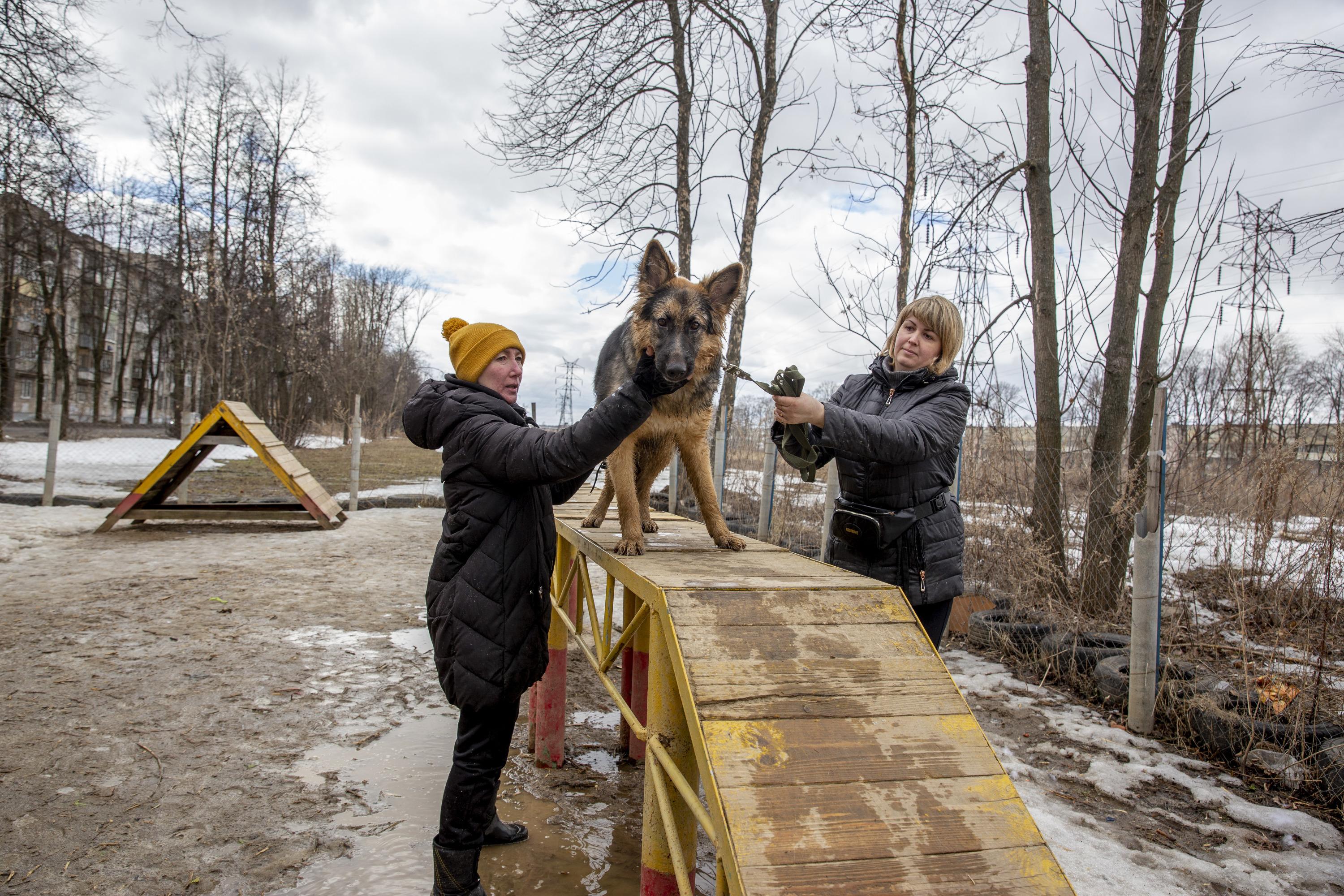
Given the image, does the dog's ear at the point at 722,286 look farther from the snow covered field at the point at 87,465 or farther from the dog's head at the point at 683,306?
the snow covered field at the point at 87,465

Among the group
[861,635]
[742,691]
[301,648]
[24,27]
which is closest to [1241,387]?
[861,635]

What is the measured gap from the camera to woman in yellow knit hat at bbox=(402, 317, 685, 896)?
92.6 inches

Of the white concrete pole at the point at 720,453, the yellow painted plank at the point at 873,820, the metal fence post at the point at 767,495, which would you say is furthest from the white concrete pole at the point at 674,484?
the yellow painted plank at the point at 873,820

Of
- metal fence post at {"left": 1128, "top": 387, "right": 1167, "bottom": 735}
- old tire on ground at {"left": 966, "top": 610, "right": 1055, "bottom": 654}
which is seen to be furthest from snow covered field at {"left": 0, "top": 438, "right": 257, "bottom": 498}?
metal fence post at {"left": 1128, "top": 387, "right": 1167, "bottom": 735}

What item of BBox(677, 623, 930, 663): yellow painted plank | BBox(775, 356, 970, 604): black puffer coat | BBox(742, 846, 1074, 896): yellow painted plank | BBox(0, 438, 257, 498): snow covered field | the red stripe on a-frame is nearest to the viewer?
BBox(742, 846, 1074, 896): yellow painted plank

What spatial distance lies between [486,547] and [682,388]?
4.01 feet

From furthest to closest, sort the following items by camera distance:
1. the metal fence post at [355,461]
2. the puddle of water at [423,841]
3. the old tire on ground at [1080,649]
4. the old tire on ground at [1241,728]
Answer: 1. the metal fence post at [355,461]
2. the old tire on ground at [1080,649]
3. the old tire on ground at [1241,728]
4. the puddle of water at [423,841]

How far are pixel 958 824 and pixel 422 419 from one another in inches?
78.7

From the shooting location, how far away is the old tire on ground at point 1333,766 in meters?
3.28

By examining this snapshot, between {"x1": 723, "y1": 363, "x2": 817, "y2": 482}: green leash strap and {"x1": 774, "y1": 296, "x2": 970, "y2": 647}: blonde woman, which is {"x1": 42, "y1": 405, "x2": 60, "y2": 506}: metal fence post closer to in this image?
{"x1": 723, "y1": 363, "x2": 817, "y2": 482}: green leash strap

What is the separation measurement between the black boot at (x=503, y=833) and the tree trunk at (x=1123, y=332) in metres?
4.59

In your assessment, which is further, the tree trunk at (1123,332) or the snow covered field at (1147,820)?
the tree trunk at (1123,332)

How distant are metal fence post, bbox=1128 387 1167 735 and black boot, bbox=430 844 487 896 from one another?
12.3 ft

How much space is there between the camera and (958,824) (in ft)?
5.27
